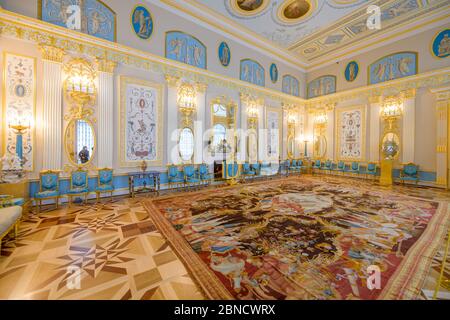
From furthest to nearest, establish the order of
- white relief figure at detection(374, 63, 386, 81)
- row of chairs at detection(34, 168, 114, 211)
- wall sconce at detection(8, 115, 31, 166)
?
white relief figure at detection(374, 63, 386, 81), row of chairs at detection(34, 168, 114, 211), wall sconce at detection(8, 115, 31, 166)

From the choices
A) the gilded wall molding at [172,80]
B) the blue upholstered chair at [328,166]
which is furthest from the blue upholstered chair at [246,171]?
the blue upholstered chair at [328,166]

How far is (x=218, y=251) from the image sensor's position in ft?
10.2

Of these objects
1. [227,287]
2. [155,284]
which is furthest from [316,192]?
[155,284]

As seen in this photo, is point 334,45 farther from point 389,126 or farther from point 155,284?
point 155,284

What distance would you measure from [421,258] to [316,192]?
14.5ft

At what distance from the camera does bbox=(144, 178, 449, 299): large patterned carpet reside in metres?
2.29

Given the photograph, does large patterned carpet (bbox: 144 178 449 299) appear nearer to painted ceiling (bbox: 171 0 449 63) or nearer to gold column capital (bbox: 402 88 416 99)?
gold column capital (bbox: 402 88 416 99)

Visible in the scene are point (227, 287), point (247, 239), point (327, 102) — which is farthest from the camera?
point (327, 102)

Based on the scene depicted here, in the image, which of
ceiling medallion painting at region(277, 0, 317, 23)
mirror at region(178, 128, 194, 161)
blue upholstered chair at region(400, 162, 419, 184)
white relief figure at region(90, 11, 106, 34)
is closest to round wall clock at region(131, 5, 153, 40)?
white relief figure at region(90, 11, 106, 34)

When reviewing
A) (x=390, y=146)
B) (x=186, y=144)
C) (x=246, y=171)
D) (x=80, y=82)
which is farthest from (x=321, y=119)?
(x=80, y=82)

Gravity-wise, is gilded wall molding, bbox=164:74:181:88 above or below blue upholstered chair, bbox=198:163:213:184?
above

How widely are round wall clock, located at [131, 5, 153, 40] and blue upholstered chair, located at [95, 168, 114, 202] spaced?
5.19 meters

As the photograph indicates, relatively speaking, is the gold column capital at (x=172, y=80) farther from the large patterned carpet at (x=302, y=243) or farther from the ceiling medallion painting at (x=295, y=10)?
the ceiling medallion painting at (x=295, y=10)

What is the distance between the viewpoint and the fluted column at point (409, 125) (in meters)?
9.17
